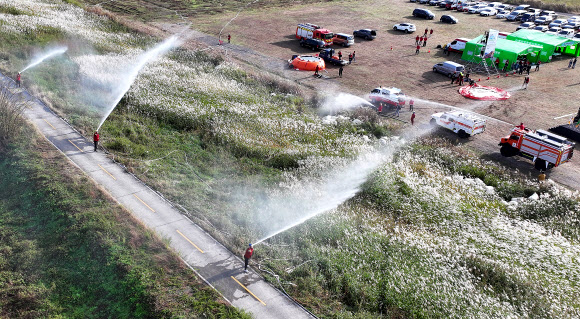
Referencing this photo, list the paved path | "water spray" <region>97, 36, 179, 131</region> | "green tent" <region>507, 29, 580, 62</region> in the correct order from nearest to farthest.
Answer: the paved path < "water spray" <region>97, 36, 179, 131</region> < "green tent" <region>507, 29, 580, 62</region>

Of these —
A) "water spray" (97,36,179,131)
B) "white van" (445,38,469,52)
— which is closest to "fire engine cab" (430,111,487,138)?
"white van" (445,38,469,52)

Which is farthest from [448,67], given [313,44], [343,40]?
[313,44]

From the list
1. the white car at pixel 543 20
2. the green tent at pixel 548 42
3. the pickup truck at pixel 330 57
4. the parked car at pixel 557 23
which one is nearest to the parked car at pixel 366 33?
the pickup truck at pixel 330 57

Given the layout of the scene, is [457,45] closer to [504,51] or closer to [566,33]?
[504,51]

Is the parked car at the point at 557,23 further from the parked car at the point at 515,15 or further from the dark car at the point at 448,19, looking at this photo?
the dark car at the point at 448,19

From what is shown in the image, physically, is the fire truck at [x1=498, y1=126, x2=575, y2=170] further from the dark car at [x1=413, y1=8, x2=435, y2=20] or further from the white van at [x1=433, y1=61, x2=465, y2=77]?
the dark car at [x1=413, y1=8, x2=435, y2=20]
